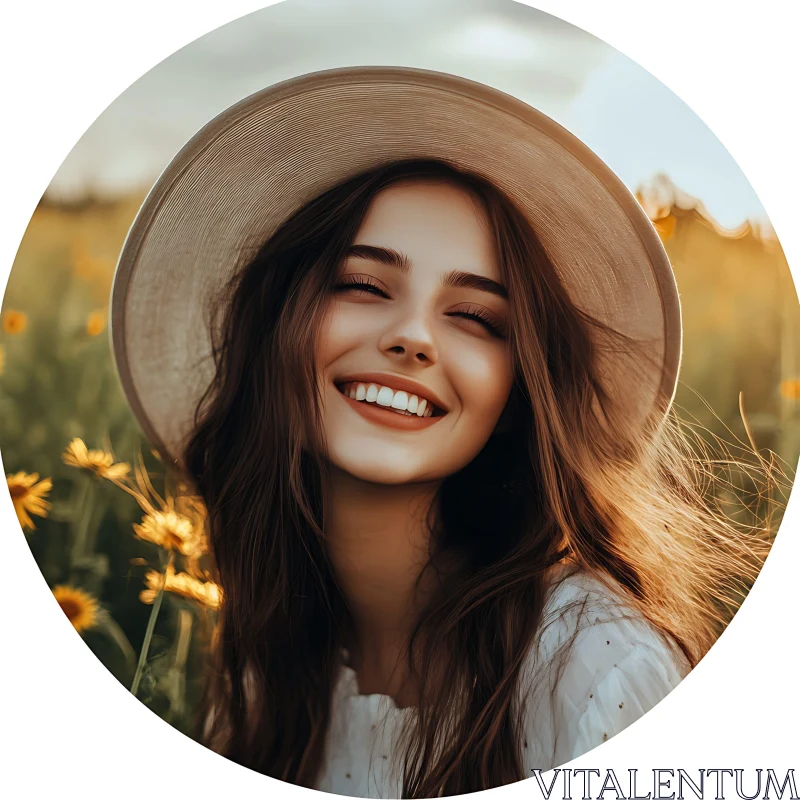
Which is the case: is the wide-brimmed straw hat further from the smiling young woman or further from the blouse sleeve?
the blouse sleeve

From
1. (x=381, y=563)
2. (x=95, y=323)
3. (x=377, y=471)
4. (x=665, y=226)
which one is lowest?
(x=381, y=563)

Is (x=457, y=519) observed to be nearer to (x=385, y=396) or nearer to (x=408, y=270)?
(x=385, y=396)

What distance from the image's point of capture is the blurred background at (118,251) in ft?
4.62

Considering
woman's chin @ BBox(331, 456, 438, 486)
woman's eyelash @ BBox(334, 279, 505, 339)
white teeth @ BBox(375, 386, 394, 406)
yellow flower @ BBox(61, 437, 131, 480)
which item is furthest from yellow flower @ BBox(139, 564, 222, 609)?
woman's eyelash @ BBox(334, 279, 505, 339)

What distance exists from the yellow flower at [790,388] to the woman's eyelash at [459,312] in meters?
0.41

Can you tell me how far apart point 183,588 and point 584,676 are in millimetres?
576

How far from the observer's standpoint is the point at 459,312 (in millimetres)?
1364

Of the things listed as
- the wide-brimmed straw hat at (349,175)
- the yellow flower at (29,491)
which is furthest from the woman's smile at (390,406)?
the yellow flower at (29,491)

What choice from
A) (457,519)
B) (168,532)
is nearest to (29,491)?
(168,532)

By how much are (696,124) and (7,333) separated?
1.04 meters

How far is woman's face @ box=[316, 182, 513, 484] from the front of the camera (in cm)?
136

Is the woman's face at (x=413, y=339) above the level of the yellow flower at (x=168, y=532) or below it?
above

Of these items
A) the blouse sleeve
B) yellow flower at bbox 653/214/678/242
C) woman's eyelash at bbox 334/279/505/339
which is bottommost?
the blouse sleeve

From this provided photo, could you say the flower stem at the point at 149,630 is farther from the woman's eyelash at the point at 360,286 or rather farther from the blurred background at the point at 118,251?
the woman's eyelash at the point at 360,286
